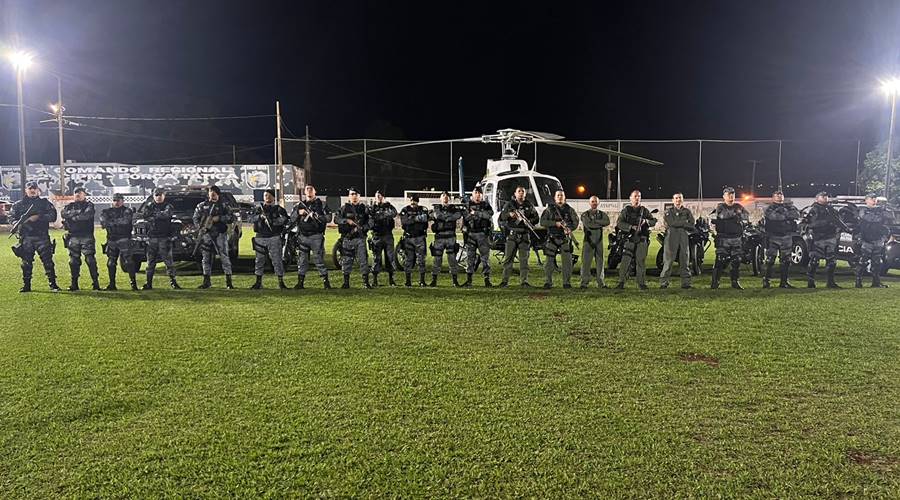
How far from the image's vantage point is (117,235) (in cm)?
1029

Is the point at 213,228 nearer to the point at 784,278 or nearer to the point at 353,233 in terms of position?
the point at 353,233

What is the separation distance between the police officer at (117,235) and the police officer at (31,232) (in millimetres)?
882

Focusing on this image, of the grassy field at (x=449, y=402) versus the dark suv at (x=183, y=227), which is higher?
the dark suv at (x=183, y=227)

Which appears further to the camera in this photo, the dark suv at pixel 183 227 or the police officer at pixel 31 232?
the dark suv at pixel 183 227

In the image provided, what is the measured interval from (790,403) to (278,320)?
18.5 ft

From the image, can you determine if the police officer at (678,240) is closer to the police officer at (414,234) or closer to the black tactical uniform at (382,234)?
the police officer at (414,234)

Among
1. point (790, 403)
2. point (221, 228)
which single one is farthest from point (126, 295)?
point (790, 403)

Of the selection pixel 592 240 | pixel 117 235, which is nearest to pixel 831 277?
pixel 592 240

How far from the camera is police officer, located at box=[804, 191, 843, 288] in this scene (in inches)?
418

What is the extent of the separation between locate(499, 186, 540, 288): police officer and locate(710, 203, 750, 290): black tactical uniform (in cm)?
312

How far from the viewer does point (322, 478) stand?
347 cm

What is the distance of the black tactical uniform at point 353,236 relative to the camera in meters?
10.3

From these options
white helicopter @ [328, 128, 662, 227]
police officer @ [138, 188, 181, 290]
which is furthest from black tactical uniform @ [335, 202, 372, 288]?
white helicopter @ [328, 128, 662, 227]

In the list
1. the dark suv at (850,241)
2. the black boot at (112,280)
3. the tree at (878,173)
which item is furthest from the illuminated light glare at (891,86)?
the black boot at (112,280)
